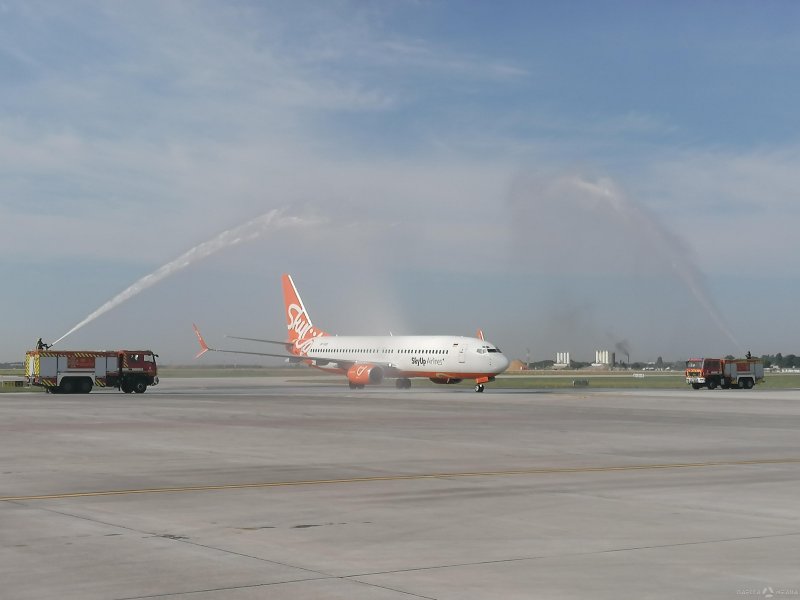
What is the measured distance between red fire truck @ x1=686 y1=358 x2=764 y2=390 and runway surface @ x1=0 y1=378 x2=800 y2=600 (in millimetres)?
60883

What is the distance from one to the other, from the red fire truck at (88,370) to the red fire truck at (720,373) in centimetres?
4908

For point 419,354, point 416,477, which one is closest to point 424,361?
point 419,354

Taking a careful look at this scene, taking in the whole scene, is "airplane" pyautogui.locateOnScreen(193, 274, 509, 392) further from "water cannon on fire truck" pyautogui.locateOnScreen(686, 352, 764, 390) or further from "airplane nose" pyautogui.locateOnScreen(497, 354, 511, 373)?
"water cannon on fire truck" pyautogui.locateOnScreen(686, 352, 764, 390)

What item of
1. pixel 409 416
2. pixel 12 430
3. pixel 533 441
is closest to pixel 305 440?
pixel 533 441

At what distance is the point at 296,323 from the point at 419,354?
22.4 m

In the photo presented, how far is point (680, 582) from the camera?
11234mm

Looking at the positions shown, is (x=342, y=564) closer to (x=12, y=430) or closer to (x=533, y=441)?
(x=533, y=441)

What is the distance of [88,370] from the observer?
73625 millimetres

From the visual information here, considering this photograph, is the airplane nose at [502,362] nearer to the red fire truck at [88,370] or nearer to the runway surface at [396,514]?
the red fire truck at [88,370]

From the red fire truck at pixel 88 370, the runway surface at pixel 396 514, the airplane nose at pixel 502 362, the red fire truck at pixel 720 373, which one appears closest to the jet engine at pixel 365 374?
the airplane nose at pixel 502 362

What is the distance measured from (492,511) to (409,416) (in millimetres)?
29026

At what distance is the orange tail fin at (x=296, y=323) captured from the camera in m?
99.6

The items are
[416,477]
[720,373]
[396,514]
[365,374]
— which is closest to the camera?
[396,514]

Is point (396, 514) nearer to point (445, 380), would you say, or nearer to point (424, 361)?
point (424, 361)
